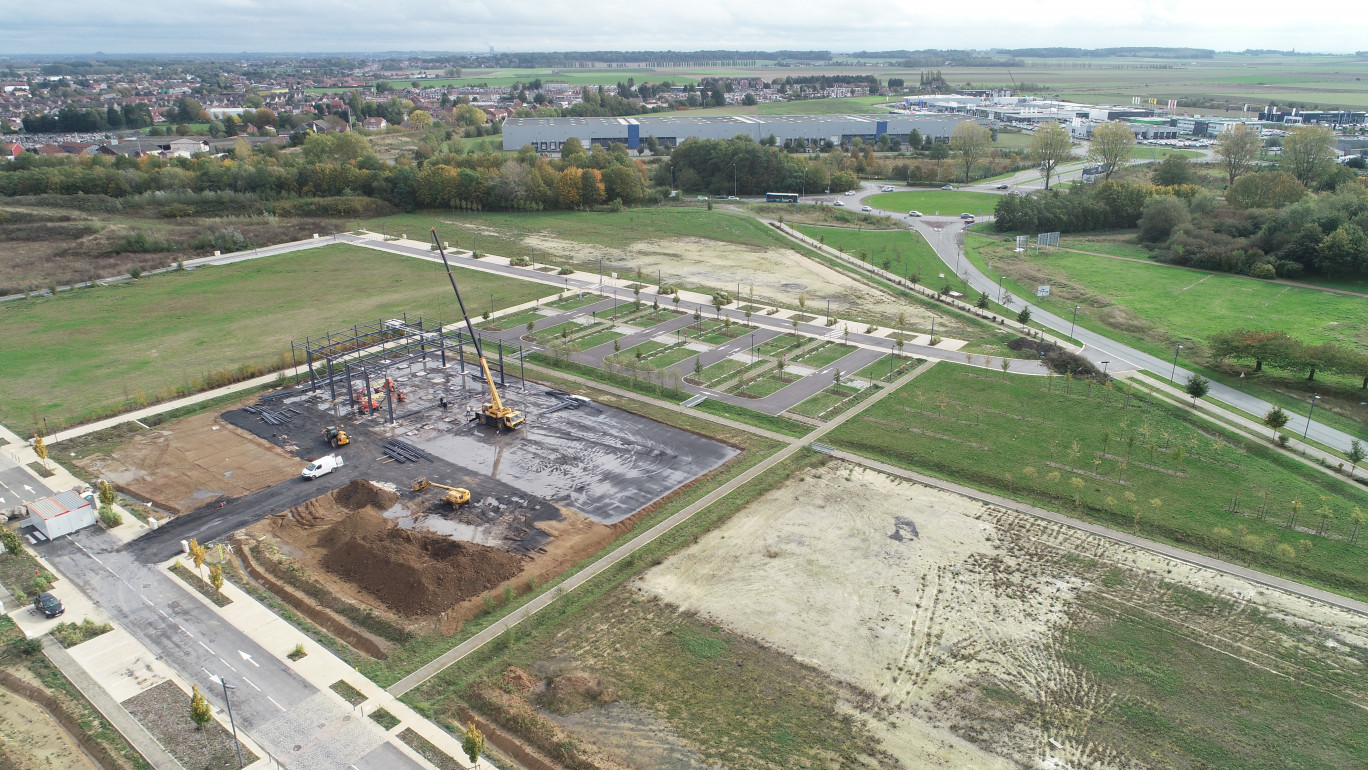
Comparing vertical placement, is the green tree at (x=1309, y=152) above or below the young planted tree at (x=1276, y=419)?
above

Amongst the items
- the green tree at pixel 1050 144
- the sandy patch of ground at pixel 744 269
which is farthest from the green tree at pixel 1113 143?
the sandy patch of ground at pixel 744 269

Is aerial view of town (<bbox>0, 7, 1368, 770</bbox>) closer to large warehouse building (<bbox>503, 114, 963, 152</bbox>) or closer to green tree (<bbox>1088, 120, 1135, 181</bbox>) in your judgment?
green tree (<bbox>1088, 120, 1135, 181</bbox>)

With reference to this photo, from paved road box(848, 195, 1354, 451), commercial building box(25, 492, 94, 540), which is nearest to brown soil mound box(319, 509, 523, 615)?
commercial building box(25, 492, 94, 540)

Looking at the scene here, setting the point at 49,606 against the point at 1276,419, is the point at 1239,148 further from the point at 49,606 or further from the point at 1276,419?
the point at 49,606

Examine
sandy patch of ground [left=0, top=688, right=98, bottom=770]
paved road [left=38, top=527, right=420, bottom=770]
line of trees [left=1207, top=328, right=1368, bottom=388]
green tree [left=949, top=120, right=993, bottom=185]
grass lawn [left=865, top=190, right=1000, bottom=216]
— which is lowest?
sandy patch of ground [left=0, top=688, right=98, bottom=770]

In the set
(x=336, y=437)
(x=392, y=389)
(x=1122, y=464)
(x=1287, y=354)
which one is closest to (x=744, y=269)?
(x=392, y=389)

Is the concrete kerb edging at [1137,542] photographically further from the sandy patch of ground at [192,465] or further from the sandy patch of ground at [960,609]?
the sandy patch of ground at [192,465]

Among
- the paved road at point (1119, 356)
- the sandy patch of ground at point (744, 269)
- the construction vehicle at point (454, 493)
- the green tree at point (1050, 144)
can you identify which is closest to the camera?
the construction vehicle at point (454, 493)
